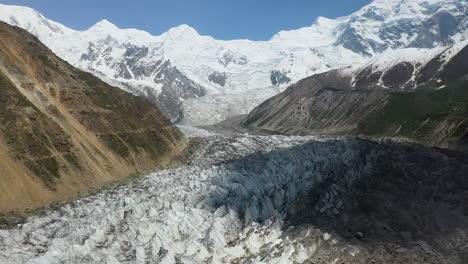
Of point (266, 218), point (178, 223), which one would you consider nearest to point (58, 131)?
point (178, 223)

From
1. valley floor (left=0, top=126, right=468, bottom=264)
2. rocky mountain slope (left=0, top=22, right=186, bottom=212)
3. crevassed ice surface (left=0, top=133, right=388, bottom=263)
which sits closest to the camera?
crevassed ice surface (left=0, top=133, right=388, bottom=263)

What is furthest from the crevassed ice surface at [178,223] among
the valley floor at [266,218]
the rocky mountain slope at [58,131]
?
the rocky mountain slope at [58,131]

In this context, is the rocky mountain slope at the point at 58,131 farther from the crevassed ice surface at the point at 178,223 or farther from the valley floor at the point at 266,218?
the crevassed ice surface at the point at 178,223

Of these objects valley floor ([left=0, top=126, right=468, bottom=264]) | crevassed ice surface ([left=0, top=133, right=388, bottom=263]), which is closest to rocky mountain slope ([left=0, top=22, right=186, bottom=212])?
valley floor ([left=0, top=126, right=468, bottom=264])

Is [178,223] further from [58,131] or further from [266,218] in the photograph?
[58,131]

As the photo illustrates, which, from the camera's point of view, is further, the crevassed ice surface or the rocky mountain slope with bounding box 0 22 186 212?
the rocky mountain slope with bounding box 0 22 186 212

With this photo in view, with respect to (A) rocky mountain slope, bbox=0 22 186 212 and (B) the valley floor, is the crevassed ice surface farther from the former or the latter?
(A) rocky mountain slope, bbox=0 22 186 212
